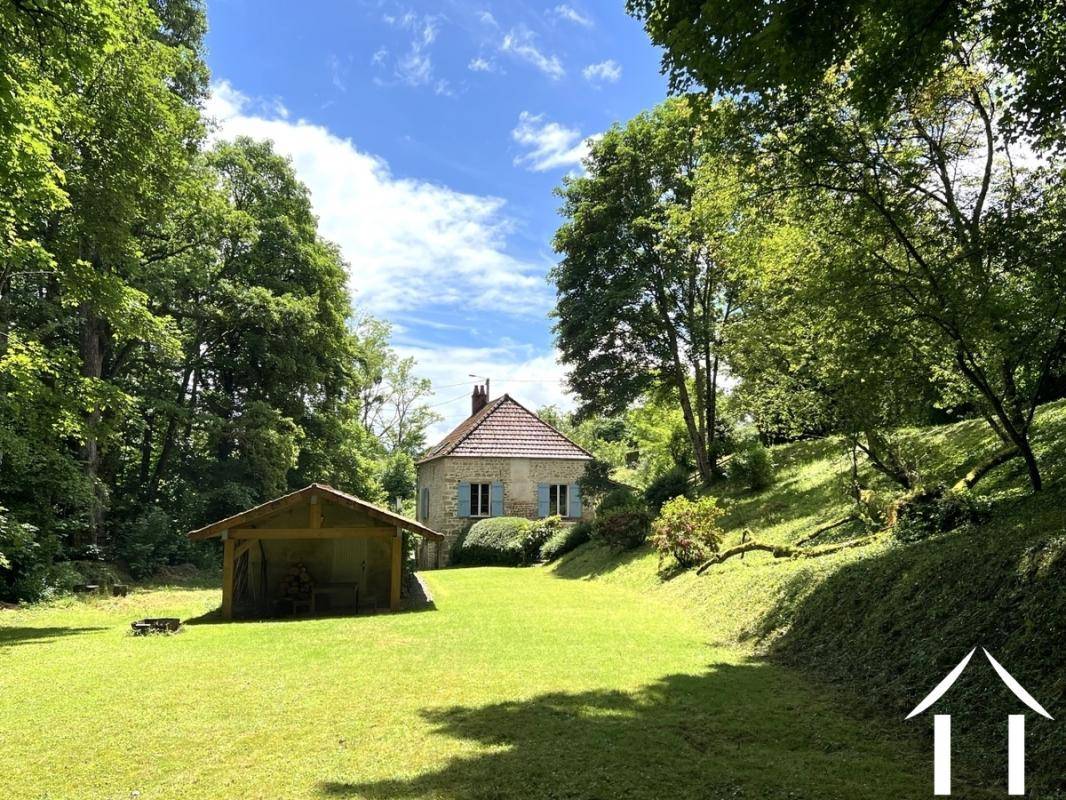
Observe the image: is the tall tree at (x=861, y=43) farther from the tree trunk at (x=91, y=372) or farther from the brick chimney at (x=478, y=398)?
the brick chimney at (x=478, y=398)

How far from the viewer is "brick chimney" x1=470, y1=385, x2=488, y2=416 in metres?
32.1

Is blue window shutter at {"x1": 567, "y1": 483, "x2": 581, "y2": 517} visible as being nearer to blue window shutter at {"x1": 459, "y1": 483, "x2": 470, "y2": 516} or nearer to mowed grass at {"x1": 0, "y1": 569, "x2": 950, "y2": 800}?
blue window shutter at {"x1": 459, "y1": 483, "x2": 470, "y2": 516}

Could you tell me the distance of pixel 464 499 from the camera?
2652 cm

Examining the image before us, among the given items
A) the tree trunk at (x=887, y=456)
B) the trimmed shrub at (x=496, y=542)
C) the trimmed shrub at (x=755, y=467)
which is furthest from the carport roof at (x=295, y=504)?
the trimmed shrub at (x=496, y=542)

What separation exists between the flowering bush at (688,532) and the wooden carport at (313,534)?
16.6 ft

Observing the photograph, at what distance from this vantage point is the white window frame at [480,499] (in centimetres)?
2656

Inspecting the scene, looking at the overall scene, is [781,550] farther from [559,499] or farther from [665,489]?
[559,499]

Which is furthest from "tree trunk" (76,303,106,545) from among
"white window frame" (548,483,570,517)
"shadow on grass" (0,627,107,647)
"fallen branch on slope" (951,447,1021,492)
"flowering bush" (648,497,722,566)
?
"fallen branch on slope" (951,447,1021,492)

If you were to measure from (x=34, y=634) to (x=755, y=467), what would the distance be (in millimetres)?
15633

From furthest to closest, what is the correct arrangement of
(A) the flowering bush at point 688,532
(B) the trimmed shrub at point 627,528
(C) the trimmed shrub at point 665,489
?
(C) the trimmed shrub at point 665,489 → (B) the trimmed shrub at point 627,528 → (A) the flowering bush at point 688,532

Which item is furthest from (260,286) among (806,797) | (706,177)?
(806,797)

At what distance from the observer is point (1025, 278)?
6.80m

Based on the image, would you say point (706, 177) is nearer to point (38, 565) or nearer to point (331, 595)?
point (331, 595)

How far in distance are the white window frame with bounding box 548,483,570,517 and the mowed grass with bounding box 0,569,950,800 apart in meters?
16.8
